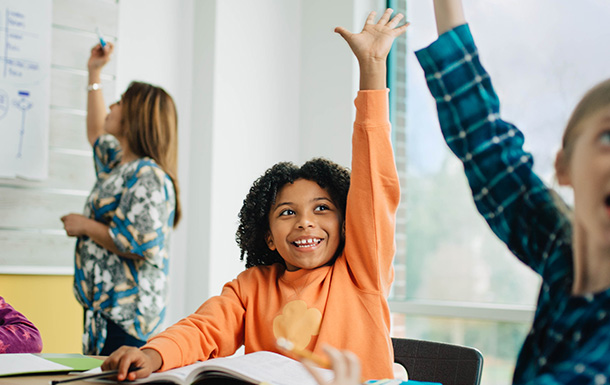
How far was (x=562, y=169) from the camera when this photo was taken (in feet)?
1.89

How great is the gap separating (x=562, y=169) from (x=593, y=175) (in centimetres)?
6

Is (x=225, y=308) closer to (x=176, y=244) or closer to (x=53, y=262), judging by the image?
(x=53, y=262)

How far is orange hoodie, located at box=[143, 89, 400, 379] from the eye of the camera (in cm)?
114

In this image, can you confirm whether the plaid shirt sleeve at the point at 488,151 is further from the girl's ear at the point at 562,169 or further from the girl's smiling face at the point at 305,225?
the girl's smiling face at the point at 305,225

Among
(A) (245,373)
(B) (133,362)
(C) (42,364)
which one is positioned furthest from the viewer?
(C) (42,364)

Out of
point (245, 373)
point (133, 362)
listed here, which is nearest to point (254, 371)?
point (245, 373)

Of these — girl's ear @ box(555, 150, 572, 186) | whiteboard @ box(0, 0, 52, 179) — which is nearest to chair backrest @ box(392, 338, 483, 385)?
girl's ear @ box(555, 150, 572, 186)

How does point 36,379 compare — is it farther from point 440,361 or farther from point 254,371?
point 440,361

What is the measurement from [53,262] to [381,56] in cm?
182

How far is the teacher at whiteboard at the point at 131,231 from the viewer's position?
6.15 feet

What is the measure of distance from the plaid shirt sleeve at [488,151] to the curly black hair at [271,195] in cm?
Answer: 59

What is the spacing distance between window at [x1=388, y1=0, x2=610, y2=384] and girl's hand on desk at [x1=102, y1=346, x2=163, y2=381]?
6.30 ft

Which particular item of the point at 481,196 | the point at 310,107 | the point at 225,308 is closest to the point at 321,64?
the point at 310,107

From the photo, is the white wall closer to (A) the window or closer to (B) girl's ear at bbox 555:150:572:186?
(A) the window
